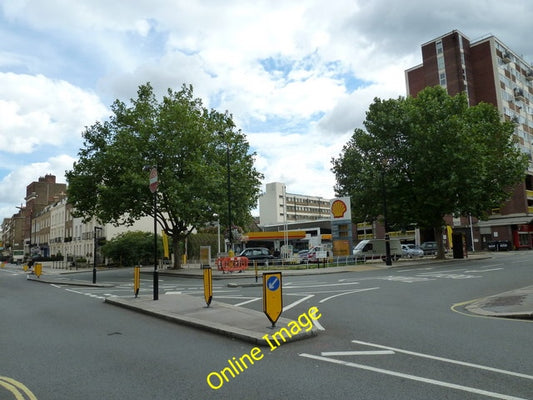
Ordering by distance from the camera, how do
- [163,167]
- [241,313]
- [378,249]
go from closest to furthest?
[241,313]
[163,167]
[378,249]

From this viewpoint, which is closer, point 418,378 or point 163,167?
point 418,378

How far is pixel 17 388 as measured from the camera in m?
5.09

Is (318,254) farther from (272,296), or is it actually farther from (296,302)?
(272,296)

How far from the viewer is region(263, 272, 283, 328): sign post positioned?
7750mm

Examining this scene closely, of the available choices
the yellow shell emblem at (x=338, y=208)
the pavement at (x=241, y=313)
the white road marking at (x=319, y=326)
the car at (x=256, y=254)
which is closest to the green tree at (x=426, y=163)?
the yellow shell emblem at (x=338, y=208)

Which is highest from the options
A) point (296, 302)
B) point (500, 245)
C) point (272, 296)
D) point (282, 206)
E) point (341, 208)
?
point (282, 206)

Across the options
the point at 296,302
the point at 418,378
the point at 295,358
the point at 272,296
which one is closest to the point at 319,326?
the point at 272,296

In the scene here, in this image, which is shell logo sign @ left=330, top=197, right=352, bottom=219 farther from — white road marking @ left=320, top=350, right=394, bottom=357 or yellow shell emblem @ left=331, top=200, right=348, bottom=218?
white road marking @ left=320, top=350, right=394, bottom=357

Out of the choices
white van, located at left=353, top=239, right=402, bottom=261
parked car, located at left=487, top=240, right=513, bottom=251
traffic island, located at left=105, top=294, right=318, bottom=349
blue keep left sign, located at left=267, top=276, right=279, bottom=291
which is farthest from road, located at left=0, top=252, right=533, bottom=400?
parked car, located at left=487, top=240, right=513, bottom=251

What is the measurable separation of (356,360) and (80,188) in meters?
29.4

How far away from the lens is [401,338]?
7.17 meters

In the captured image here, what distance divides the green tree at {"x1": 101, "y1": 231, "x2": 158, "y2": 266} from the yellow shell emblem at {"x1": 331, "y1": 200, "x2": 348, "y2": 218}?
930 inches

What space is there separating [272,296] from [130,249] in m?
42.0

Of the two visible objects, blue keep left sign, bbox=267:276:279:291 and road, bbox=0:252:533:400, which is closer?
road, bbox=0:252:533:400
